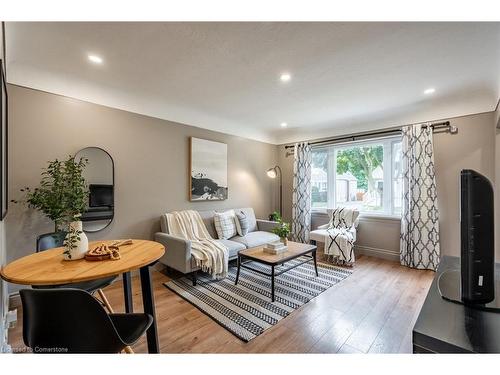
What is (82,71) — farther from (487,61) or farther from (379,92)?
(487,61)

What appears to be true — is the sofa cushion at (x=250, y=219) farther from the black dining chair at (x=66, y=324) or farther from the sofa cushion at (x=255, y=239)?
the black dining chair at (x=66, y=324)

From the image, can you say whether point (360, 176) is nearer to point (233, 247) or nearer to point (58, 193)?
point (233, 247)

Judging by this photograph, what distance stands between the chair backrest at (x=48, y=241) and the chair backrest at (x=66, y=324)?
1.09 meters

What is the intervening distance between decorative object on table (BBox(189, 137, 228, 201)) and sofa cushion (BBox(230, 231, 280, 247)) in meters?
0.87

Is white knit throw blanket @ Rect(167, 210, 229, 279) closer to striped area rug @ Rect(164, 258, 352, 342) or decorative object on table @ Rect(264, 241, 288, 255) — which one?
striped area rug @ Rect(164, 258, 352, 342)

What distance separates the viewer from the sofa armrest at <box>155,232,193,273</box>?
263cm

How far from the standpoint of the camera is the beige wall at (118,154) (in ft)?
7.34

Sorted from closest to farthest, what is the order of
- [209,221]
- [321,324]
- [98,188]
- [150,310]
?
[150,310]
[321,324]
[98,188]
[209,221]

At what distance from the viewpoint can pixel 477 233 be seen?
860 millimetres

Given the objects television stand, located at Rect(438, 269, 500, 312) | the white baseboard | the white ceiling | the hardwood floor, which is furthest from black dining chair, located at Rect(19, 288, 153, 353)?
the white baseboard

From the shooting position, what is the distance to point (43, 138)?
2348mm

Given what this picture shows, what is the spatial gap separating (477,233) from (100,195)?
327cm

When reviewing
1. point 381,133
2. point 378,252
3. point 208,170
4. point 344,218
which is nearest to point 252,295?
point 208,170
